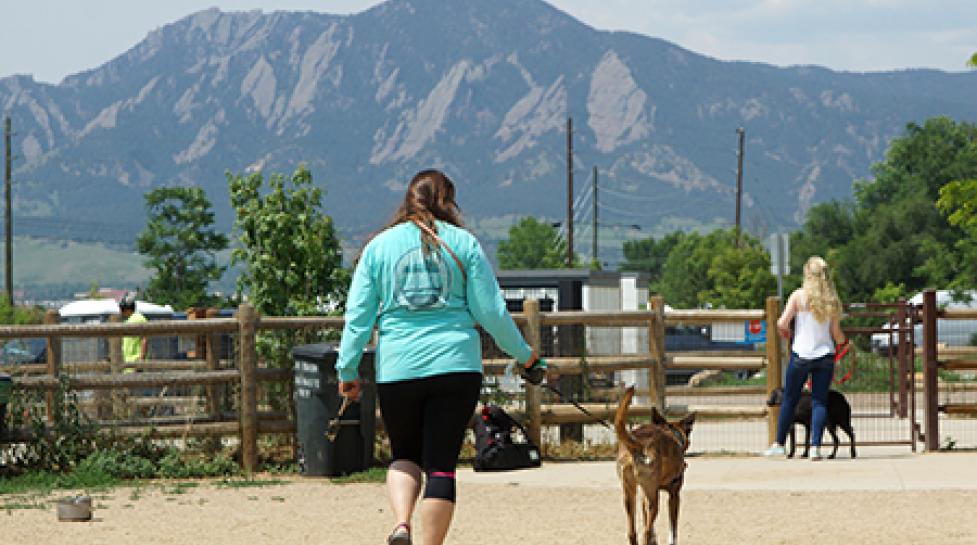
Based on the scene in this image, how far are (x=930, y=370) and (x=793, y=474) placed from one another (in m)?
2.36

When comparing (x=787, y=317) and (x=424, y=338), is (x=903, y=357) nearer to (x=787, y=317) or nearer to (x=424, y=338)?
(x=787, y=317)

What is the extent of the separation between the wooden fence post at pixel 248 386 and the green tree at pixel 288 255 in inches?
186

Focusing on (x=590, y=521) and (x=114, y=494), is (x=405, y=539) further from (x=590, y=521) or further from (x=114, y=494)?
(x=114, y=494)

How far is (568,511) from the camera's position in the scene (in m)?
10.9

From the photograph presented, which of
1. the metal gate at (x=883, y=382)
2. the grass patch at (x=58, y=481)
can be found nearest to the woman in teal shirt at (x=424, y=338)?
the grass patch at (x=58, y=481)

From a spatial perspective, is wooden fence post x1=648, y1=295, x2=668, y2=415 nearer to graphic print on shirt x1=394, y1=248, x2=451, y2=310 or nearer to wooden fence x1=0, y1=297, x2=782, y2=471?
wooden fence x1=0, y1=297, x2=782, y2=471

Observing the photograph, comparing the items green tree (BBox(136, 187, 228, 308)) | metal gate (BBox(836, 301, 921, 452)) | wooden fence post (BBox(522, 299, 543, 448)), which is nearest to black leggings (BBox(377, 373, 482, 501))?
wooden fence post (BBox(522, 299, 543, 448))

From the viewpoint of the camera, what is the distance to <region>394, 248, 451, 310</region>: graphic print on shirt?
7.00 metres

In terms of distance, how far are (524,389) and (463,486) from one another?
6.91 ft

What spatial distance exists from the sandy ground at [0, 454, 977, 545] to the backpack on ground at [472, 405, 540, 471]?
0.56ft

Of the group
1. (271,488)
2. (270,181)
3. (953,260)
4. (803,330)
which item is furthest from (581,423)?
(953,260)

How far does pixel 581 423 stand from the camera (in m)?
14.8

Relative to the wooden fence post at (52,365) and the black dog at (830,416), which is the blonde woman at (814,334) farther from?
the wooden fence post at (52,365)

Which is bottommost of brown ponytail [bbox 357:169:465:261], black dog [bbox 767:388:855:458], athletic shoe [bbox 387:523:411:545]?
black dog [bbox 767:388:855:458]
